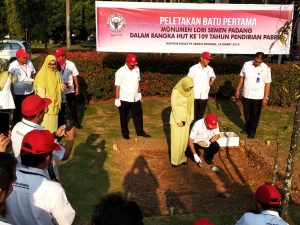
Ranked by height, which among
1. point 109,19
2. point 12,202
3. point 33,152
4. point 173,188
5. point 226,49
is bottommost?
point 173,188

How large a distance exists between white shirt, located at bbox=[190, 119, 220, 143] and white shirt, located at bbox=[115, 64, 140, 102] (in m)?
1.76

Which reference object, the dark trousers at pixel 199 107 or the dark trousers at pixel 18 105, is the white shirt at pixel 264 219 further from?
the dark trousers at pixel 18 105

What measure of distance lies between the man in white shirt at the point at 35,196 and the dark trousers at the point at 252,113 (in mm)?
6590

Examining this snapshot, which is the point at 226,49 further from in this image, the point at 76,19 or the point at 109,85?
the point at 76,19

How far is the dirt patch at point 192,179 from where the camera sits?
6.24 meters

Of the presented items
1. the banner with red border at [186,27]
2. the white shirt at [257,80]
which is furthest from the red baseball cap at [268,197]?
the banner with red border at [186,27]

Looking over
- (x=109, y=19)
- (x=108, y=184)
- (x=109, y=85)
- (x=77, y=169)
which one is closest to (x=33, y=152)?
(x=108, y=184)

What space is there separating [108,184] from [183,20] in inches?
228

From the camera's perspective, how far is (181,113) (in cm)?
736

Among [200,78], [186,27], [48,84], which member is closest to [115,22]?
[186,27]

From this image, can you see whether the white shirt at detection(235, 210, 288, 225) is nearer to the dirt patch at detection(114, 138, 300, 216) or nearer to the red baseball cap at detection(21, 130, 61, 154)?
the red baseball cap at detection(21, 130, 61, 154)

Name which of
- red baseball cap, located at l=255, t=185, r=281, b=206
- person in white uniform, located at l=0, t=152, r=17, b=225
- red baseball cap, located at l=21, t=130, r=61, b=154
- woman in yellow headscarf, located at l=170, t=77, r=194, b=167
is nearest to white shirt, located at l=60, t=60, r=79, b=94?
woman in yellow headscarf, located at l=170, t=77, r=194, b=167

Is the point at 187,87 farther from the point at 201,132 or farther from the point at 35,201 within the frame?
the point at 35,201

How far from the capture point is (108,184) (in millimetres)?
6758
